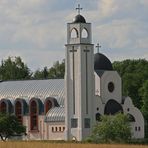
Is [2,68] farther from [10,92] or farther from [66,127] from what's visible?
[66,127]

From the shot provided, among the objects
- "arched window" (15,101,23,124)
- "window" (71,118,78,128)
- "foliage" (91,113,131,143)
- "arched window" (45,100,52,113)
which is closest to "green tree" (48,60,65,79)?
"arched window" (15,101,23,124)

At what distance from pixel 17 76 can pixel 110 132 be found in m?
64.8

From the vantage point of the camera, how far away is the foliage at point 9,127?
12300cm

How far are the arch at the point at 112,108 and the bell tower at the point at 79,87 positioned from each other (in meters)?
3.31

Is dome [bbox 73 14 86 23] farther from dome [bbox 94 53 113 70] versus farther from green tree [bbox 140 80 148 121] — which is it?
green tree [bbox 140 80 148 121]

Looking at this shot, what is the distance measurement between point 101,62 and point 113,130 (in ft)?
65.5

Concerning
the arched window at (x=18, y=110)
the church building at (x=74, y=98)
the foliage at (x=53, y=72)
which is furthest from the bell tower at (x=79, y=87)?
the foliage at (x=53, y=72)

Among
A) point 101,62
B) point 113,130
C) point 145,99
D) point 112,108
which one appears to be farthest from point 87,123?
point 145,99

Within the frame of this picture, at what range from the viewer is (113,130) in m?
115

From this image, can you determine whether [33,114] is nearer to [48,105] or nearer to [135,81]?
[48,105]

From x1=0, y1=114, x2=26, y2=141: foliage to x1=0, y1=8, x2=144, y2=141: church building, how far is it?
19.3ft

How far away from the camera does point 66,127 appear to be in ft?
417

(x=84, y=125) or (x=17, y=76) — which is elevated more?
Answer: (x=17, y=76)

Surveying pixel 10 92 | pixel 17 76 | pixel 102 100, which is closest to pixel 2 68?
pixel 17 76
